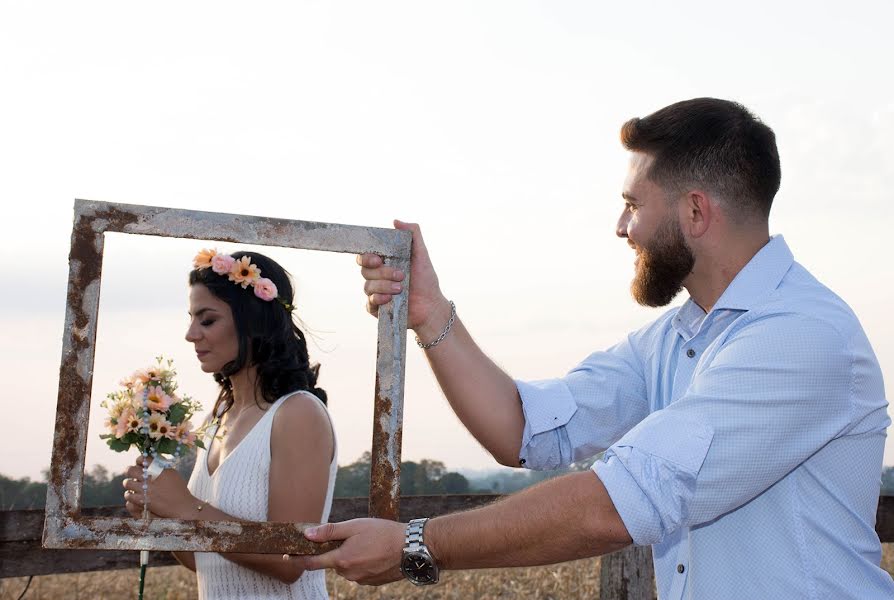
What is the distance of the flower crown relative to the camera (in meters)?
4.29

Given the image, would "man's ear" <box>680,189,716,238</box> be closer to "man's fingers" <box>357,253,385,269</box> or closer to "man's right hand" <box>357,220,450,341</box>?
"man's right hand" <box>357,220,450,341</box>

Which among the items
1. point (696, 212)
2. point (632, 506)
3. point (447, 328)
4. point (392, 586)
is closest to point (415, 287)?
point (447, 328)

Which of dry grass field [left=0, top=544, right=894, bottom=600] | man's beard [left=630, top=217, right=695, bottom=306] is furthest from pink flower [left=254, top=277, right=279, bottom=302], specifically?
dry grass field [left=0, top=544, right=894, bottom=600]

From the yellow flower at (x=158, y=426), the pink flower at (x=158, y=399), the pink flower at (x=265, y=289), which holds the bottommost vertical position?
the yellow flower at (x=158, y=426)

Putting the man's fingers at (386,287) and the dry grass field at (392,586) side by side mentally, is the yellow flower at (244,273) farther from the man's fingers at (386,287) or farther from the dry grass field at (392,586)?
the dry grass field at (392,586)

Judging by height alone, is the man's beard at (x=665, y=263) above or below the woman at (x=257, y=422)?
above

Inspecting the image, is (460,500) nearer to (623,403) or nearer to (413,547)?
(623,403)

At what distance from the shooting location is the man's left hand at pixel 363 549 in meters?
3.28

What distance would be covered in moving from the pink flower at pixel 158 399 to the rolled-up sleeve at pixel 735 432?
178cm

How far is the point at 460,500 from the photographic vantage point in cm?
692

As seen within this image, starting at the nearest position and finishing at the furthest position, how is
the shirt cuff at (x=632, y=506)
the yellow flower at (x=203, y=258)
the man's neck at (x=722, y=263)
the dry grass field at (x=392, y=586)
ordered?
the shirt cuff at (x=632, y=506), the man's neck at (x=722, y=263), the yellow flower at (x=203, y=258), the dry grass field at (x=392, y=586)

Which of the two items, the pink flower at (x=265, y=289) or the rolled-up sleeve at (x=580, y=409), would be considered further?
the pink flower at (x=265, y=289)

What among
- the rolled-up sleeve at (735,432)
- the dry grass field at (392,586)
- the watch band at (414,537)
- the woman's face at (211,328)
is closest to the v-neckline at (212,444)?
the woman's face at (211,328)

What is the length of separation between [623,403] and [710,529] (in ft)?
3.10
